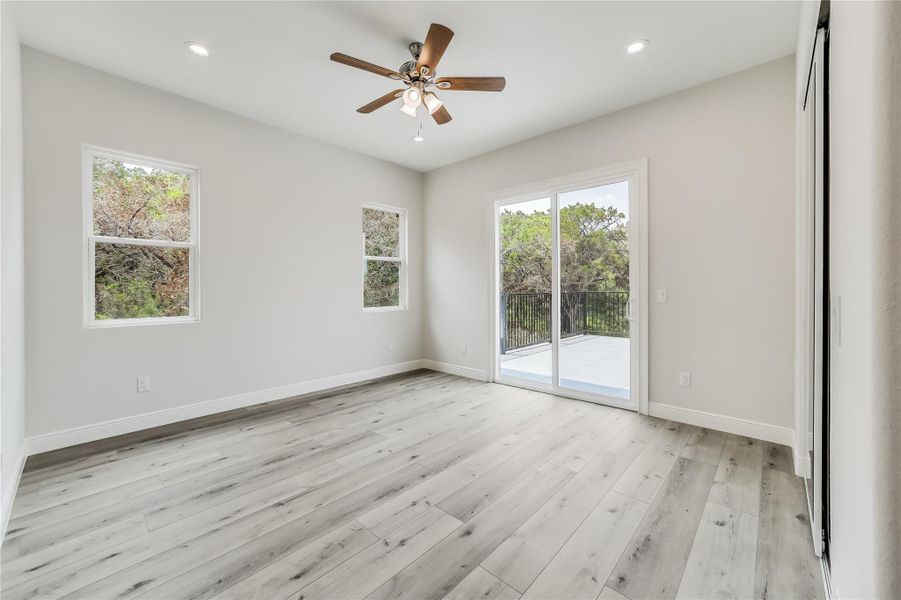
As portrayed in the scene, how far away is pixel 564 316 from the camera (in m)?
4.20

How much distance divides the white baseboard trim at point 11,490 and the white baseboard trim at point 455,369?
157 inches

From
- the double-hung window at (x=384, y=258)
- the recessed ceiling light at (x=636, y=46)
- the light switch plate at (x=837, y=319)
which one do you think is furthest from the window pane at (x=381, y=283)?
the light switch plate at (x=837, y=319)

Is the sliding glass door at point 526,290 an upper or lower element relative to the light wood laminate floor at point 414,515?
upper

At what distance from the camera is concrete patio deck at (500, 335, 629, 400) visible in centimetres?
379

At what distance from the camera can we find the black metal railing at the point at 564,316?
379 centimetres

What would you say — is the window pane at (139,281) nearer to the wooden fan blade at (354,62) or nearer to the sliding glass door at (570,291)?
the wooden fan blade at (354,62)

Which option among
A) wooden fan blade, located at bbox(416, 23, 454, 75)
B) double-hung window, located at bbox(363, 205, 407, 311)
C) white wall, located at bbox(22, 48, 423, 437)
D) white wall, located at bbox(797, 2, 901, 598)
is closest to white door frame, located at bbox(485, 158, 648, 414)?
double-hung window, located at bbox(363, 205, 407, 311)

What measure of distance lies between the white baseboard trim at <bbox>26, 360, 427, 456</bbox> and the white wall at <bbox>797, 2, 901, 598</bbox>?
427cm

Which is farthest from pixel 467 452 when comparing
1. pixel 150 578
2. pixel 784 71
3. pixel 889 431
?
pixel 784 71

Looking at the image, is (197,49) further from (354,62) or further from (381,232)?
(381,232)

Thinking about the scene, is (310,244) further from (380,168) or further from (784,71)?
(784,71)

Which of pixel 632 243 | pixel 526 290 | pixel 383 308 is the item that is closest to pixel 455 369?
pixel 383 308

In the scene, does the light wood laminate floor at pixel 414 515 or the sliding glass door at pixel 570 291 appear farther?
the sliding glass door at pixel 570 291

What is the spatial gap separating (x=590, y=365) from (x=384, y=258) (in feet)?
9.77
